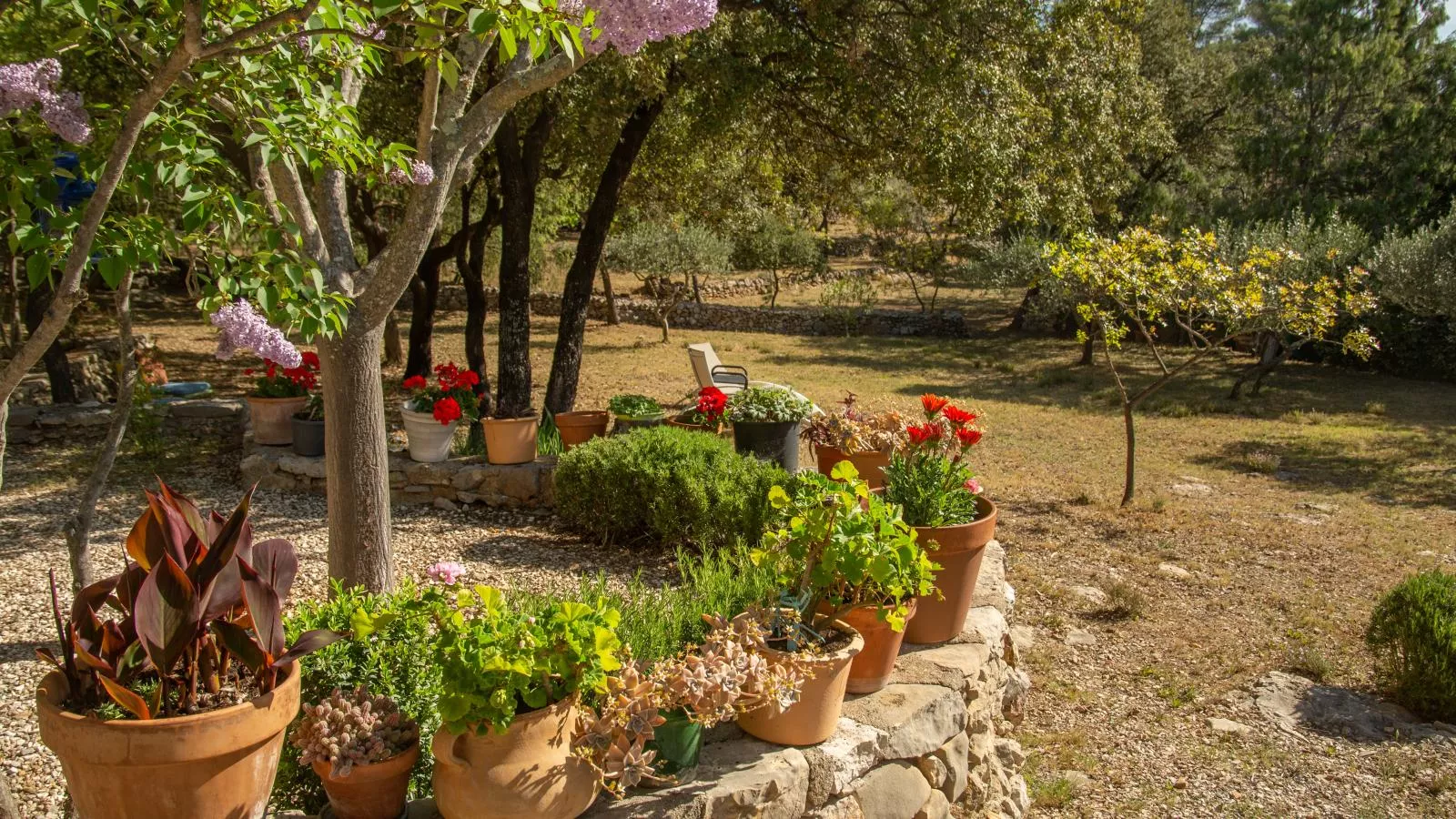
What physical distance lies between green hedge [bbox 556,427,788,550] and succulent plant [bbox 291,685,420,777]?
268 cm

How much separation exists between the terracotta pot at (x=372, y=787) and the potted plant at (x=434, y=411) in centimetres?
442

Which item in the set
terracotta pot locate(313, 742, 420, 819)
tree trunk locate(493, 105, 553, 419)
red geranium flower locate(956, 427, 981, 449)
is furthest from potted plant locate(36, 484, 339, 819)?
tree trunk locate(493, 105, 553, 419)

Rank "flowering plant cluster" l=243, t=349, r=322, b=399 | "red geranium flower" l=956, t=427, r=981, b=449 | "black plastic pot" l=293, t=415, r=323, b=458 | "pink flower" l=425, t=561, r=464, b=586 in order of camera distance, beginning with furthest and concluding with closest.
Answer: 1. "flowering plant cluster" l=243, t=349, r=322, b=399
2. "black plastic pot" l=293, t=415, r=323, b=458
3. "red geranium flower" l=956, t=427, r=981, b=449
4. "pink flower" l=425, t=561, r=464, b=586

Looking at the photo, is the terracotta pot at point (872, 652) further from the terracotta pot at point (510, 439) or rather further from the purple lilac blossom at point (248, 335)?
the terracotta pot at point (510, 439)

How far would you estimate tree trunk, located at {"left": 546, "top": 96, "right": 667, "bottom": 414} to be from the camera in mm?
8164

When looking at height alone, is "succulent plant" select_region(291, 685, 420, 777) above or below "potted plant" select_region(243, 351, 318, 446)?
below

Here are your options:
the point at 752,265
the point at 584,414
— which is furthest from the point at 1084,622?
the point at 752,265

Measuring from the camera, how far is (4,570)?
16.4ft

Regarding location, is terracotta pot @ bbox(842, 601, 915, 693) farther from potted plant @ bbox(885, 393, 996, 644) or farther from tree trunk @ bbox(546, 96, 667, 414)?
tree trunk @ bbox(546, 96, 667, 414)

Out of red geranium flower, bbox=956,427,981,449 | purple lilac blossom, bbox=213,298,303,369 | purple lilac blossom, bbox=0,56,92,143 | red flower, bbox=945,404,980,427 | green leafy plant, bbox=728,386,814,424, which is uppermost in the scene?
purple lilac blossom, bbox=0,56,92,143

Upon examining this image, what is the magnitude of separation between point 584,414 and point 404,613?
472 centimetres

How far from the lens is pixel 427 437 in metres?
6.54

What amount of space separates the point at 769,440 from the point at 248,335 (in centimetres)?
417

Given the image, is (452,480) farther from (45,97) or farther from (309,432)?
(45,97)
